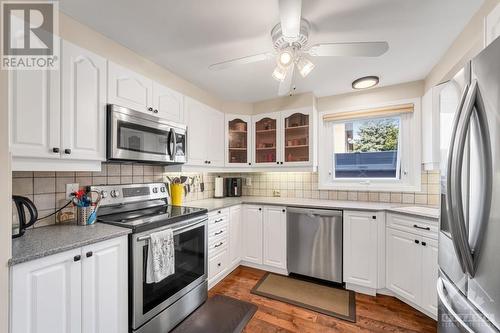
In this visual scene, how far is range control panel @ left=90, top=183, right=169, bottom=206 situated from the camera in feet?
5.84

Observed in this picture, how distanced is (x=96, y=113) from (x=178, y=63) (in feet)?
Answer: 3.00

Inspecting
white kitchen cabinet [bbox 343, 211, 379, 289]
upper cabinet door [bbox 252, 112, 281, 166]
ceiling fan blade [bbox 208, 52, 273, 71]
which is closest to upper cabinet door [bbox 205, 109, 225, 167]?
upper cabinet door [bbox 252, 112, 281, 166]

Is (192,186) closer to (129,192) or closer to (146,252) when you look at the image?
(129,192)

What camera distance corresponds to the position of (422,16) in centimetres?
142

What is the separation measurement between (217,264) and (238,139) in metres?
1.71

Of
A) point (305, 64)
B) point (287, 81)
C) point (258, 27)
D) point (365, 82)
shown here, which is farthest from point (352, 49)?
point (365, 82)

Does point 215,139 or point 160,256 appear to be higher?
point 215,139

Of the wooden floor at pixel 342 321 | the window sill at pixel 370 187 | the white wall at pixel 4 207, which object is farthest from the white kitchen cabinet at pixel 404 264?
the white wall at pixel 4 207

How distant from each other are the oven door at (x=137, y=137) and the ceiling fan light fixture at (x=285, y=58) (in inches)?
47.8

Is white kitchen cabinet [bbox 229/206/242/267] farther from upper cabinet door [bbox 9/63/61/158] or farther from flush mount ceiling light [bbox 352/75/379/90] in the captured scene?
flush mount ceiling light [bbox 352/75/379/90]

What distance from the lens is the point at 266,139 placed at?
3.11m

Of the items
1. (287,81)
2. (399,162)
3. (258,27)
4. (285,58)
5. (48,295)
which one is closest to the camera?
(48,295)

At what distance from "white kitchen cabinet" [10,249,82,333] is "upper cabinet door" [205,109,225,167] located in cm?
174

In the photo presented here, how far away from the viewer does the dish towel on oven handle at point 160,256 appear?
151 cm
